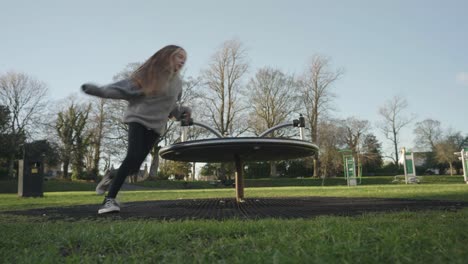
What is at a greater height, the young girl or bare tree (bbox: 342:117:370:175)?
bare tree (bbox: 342:117:370:175)

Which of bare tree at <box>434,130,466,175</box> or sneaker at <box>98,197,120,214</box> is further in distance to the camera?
bare tree at <box>434,130,466,175</box>

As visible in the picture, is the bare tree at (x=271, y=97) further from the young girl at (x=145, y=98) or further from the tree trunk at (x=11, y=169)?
the young girl at (x=145, y=98)

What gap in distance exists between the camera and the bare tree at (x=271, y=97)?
32.8 m

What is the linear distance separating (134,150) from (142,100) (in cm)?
43

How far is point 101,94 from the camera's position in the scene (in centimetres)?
295

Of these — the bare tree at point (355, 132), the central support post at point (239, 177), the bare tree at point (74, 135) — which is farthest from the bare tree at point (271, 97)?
the central support post at point (239, 177)

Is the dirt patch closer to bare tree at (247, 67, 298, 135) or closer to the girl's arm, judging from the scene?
the girl's arm

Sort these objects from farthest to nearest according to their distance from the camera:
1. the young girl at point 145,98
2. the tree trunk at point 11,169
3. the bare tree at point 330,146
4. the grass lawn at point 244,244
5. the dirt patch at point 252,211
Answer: the bare tree at point 330,146 → the tree trunk at point 11,169 → the young girl at point 145,98 → the dirt patch at point 252,211 → the grass lawn at point 244,244

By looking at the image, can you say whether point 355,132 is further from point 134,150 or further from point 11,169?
point 134,150

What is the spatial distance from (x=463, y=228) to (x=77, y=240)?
68.9 inches

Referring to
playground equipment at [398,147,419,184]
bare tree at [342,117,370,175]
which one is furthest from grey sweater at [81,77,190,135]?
bare tree at [342,117,370,175]

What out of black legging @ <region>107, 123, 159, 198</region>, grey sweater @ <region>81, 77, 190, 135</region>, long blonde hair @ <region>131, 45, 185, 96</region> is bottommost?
black legging @ <region>107, 123, 159, 198</region>

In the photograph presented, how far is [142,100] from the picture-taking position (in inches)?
123

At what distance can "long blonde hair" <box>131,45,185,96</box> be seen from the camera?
308 centimetres
